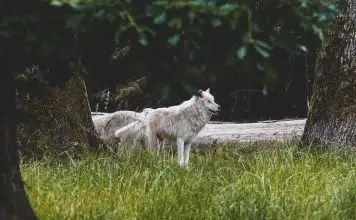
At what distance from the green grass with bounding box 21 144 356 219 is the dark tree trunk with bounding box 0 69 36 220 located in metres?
0.85

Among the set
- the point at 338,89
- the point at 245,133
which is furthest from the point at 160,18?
the point at 245,133

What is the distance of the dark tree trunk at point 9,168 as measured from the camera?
156 inches

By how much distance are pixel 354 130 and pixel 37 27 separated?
4939mm

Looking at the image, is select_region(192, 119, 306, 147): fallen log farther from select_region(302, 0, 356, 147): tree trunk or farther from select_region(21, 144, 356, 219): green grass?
select_region(21, 144, 356, 219): green grass

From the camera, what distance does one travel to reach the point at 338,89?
766cm

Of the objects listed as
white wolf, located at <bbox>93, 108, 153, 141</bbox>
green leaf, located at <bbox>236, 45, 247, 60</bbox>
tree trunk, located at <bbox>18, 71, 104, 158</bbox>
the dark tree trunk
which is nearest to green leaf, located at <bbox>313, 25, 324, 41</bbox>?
green leaf, located at <bbox>236, 45, 247, 60</bbox>

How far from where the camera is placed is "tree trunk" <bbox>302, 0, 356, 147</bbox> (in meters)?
7.53

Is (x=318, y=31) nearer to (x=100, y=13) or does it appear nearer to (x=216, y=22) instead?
(x=216, y=22)

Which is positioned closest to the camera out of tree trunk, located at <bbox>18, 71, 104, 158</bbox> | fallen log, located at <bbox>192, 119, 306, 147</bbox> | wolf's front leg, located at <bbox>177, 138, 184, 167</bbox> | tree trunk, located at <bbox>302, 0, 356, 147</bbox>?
tree trunk, located at <bbox>18, 71, 104, 158</bbox>

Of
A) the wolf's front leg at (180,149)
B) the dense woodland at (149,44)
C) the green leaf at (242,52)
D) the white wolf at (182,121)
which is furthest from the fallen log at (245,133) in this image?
the green leaf at (242,52)

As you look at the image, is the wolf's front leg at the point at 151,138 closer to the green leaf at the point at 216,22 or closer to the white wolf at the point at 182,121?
the white wolf at the point at 182,121

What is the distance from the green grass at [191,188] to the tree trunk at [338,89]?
1.41ft

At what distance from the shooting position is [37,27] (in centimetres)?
304

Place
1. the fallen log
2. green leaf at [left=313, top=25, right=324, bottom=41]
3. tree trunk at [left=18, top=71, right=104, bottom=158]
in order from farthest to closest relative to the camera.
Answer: the fallen log, tree trunk at [left=18, top=71, right=104, bottom=158], green leaf at [left=313, top=25, right=324, bottom=41]
